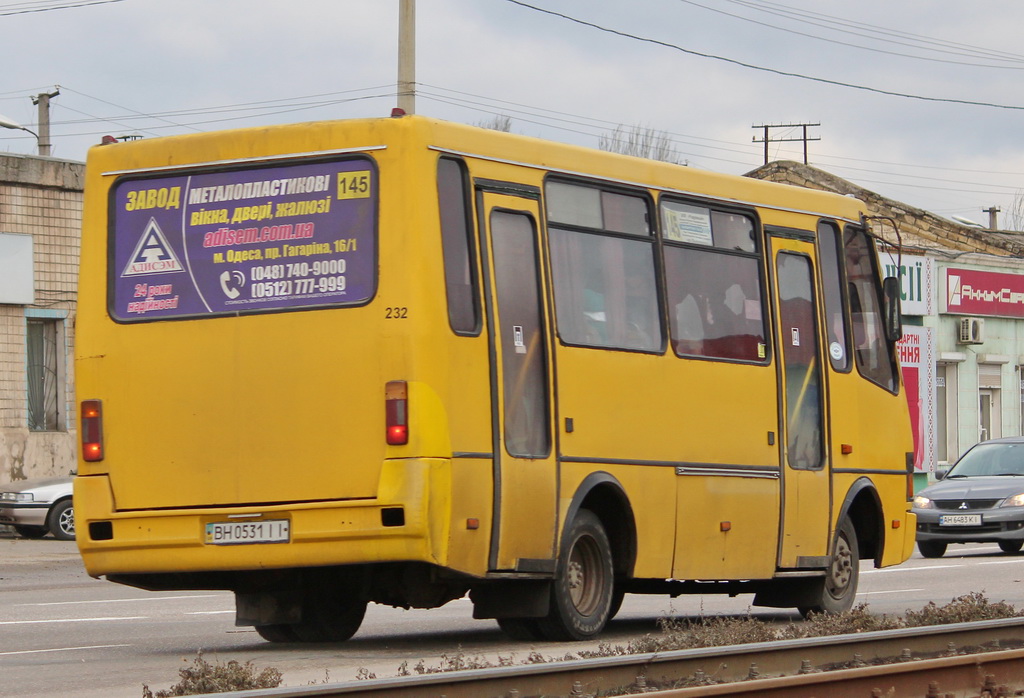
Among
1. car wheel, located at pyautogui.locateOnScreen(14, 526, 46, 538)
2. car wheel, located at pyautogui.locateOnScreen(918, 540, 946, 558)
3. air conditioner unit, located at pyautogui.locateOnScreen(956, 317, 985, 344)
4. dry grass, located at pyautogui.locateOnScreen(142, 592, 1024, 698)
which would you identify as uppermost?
air conditioner unit, located at pyautogui.locateOnScreen(956, 317, 985, 344)

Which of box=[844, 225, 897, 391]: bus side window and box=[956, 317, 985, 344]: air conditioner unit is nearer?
box=[844, 225, 897, 391]: bus side window

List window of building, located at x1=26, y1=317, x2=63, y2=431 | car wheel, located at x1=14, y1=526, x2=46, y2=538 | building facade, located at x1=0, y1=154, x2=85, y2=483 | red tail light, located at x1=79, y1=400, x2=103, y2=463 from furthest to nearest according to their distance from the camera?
window of building, located at x1=26, y1=317, x2=63, y2=431 < building facade, located at x1=0, y1=154, x2=85, y2=483 < car wheel, located at x1=14, y1=526, x2=46, y2=538 < red tail light, located at x1=79, y1=400, x2=103, y2=463

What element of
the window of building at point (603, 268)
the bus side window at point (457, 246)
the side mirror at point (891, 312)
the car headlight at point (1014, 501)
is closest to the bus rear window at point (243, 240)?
the bus side window at point (457, 246)

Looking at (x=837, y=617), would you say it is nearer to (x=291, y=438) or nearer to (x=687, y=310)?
(x=687, y=310)

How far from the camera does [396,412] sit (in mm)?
9891

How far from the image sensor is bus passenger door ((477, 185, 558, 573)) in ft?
34.3

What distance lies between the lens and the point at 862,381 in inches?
557

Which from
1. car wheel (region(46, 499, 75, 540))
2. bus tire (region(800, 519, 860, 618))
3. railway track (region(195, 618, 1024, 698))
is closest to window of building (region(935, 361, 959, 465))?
car wheel (region(46, 499, 75, 540))

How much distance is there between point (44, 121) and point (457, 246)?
1592 inches

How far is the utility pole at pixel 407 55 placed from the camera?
2338cm

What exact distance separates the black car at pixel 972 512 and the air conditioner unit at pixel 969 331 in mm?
18760

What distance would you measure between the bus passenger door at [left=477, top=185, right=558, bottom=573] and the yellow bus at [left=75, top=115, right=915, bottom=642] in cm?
2

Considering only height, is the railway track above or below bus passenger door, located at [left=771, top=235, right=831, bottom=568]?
below

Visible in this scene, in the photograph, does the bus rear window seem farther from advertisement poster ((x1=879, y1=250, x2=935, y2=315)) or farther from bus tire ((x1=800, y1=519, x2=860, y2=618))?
advertisement poster ((x1=879, y1=250, x2=935, y2=315))
